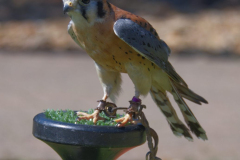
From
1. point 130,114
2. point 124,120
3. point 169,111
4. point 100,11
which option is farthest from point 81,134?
point 169,111

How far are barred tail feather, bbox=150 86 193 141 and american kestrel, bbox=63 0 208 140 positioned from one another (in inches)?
2.3

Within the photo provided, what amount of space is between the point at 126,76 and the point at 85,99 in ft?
6.39

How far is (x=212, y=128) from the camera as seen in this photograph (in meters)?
6.58

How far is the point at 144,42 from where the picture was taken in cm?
315

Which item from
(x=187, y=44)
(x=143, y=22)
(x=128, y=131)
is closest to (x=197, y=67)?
(x=187, y=44)

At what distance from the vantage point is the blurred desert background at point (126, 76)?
19.6 feet

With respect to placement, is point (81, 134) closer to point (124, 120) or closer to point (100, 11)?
point (124, 120)

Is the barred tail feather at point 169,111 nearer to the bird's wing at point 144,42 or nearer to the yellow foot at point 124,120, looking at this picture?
the bird's wing at point 144,42

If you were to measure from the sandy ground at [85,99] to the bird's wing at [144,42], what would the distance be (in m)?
2.45

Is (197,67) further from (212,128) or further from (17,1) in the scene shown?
(17,1)

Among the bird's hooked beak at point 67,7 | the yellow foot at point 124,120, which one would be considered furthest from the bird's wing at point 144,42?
the yellow foot at point 124,120

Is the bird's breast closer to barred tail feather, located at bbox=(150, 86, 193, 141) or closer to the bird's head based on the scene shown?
the bird's head

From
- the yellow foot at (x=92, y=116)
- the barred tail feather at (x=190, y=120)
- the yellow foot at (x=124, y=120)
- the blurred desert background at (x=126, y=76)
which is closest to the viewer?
the yellow foot at (x=124, y=120)

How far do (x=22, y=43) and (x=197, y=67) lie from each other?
→ 4625 mm
